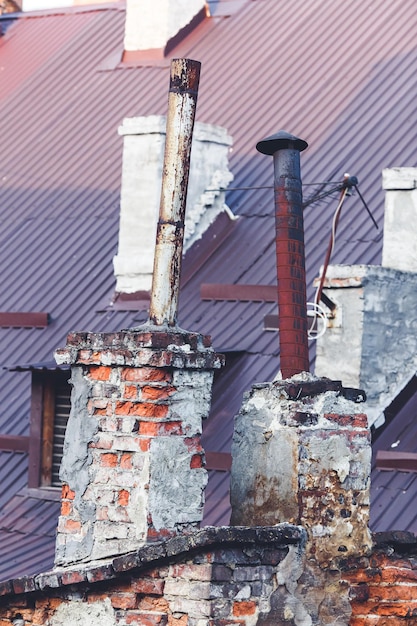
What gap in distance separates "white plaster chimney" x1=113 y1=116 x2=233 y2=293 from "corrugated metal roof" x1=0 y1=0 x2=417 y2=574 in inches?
15.1

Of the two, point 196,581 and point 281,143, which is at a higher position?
point 281,143

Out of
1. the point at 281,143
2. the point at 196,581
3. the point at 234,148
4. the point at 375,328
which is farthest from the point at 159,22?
the point at 196,581

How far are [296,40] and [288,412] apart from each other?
37.8 feet

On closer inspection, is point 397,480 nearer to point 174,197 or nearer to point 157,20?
point 174,197

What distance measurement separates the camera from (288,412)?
9.59m

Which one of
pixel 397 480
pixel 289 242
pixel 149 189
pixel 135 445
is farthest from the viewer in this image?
pixel 149 189

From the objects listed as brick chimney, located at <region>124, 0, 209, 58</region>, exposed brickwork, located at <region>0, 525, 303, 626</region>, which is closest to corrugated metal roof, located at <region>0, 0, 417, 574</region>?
brick chimney, located at <region>124, 0, 209, 58</region>

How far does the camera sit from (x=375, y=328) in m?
14.3

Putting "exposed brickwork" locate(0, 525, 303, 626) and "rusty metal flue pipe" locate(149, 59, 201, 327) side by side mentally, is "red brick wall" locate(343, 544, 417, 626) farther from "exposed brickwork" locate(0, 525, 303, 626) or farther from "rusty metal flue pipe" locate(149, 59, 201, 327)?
"rusty metal flue pipe" locate(149, 59, 201, 327)

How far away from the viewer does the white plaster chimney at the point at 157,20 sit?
71.5 ft

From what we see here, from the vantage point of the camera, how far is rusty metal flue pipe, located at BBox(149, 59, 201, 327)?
382 inches

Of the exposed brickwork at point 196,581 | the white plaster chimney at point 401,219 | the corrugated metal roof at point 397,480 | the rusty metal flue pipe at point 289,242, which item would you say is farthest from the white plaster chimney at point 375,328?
the exposed brickwork at point 196,581

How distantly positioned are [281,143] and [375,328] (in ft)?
13.1

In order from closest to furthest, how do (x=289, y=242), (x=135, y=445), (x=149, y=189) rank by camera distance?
(x=135, y=445), (x=289, y=242), (x=149, y=189)
